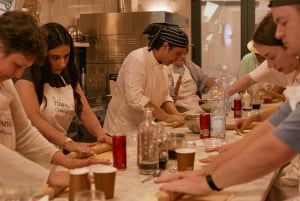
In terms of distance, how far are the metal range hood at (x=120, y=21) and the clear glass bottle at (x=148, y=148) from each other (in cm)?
327

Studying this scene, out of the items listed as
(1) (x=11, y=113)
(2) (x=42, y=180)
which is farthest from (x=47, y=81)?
(2) (x=42, y=180)

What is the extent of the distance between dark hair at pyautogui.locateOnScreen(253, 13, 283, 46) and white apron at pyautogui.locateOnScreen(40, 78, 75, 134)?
115cm

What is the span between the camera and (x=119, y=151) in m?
1.95

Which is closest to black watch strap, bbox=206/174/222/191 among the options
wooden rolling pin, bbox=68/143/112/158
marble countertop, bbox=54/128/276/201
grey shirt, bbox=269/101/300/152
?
marble countertop, bbox=54/128/276/201

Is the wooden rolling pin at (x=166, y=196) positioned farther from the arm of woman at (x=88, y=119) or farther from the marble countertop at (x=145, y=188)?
the arm of woman at (x=88, y=119)

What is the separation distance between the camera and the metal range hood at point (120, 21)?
5047mm

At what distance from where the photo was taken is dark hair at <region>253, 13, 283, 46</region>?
84.4 inches

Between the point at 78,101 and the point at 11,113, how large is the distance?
0.88 meters

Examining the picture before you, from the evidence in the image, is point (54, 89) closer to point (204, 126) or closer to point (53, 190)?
point (204, 126)

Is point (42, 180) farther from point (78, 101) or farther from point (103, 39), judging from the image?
point (103, 39)

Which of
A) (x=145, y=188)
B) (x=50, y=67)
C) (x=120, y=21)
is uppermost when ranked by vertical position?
(x=120, y=21)

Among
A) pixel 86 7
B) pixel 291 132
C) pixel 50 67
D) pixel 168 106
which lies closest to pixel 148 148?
pixel 291 132

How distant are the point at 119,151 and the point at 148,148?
14 cm

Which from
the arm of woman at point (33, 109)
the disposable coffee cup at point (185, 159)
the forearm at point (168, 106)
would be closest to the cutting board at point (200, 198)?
the disposable coffee cup at point (185, 159)
